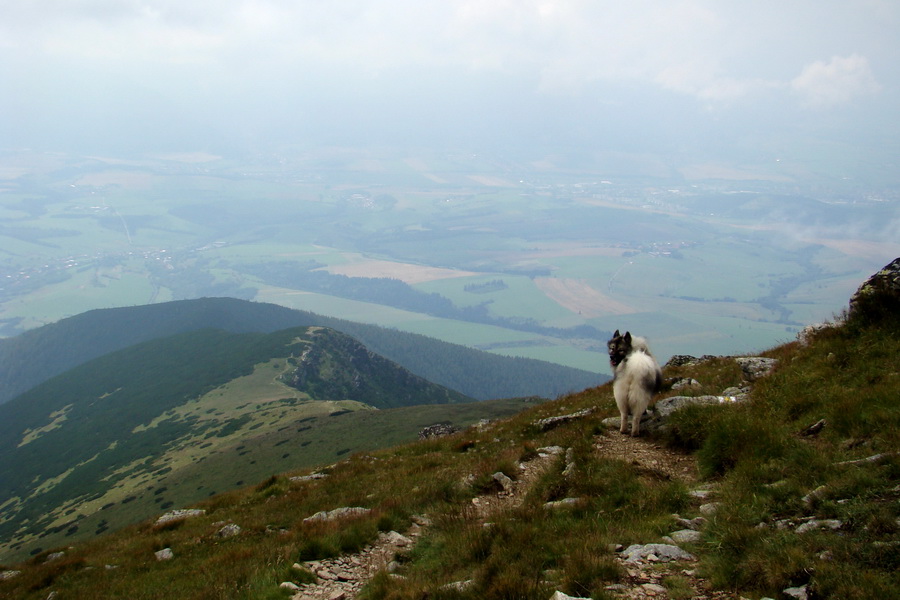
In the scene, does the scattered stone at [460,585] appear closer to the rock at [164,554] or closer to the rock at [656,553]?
the rock at [656,553]

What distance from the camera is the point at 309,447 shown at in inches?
2906

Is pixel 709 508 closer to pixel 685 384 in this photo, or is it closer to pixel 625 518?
pixel 625 518

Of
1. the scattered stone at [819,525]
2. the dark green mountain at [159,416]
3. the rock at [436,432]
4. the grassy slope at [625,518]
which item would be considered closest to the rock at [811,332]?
→ the grassy slope at [625,518]

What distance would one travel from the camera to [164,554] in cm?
A: 1306

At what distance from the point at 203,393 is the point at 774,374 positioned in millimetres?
176106

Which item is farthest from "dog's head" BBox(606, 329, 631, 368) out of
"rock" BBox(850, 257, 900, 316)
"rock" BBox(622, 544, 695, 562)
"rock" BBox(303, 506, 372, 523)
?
"rock" BBox(303, 506, 372, 523)

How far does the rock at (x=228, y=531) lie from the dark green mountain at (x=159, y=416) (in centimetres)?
5789

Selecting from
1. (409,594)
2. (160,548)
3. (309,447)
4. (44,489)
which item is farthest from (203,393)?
(409,594)

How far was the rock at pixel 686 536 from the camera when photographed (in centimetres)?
696

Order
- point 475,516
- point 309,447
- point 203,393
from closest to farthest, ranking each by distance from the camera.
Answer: point 475,516, point 309,447, point 203,393

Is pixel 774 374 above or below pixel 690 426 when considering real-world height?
above

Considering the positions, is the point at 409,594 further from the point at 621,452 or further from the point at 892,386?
the point at 892,386

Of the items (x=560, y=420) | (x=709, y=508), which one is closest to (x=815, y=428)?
(x=709, y=508)

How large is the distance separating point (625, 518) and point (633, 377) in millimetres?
5217
